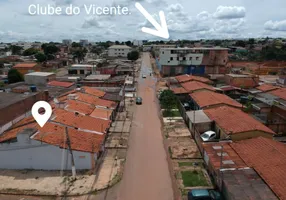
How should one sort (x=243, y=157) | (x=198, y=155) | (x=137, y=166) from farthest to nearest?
(x=198, y=155)
(x=137, y=166)
(x=243, y=157)

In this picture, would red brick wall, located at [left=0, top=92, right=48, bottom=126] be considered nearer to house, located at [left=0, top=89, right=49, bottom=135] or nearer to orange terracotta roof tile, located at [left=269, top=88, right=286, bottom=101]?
house, located at [left=0, top=89, right=49, bottom=135]

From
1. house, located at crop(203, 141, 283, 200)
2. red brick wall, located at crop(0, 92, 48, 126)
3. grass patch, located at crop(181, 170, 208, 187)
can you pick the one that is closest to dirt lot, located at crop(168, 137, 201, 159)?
house, located at crop(203, 141, 283, 200)

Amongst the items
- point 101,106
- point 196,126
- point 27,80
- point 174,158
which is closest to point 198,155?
point 174,158

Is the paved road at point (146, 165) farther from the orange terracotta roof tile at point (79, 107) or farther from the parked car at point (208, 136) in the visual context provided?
the orange terracotta roof tile at point (79, 107)

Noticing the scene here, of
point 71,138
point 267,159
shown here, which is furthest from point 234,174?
point 71,138

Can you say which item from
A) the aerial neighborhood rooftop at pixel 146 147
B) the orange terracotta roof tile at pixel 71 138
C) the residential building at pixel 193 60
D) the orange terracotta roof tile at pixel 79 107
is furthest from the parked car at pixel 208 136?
the residential building at pixel 193 60

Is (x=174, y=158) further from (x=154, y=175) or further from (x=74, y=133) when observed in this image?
(x=74, y=133)
